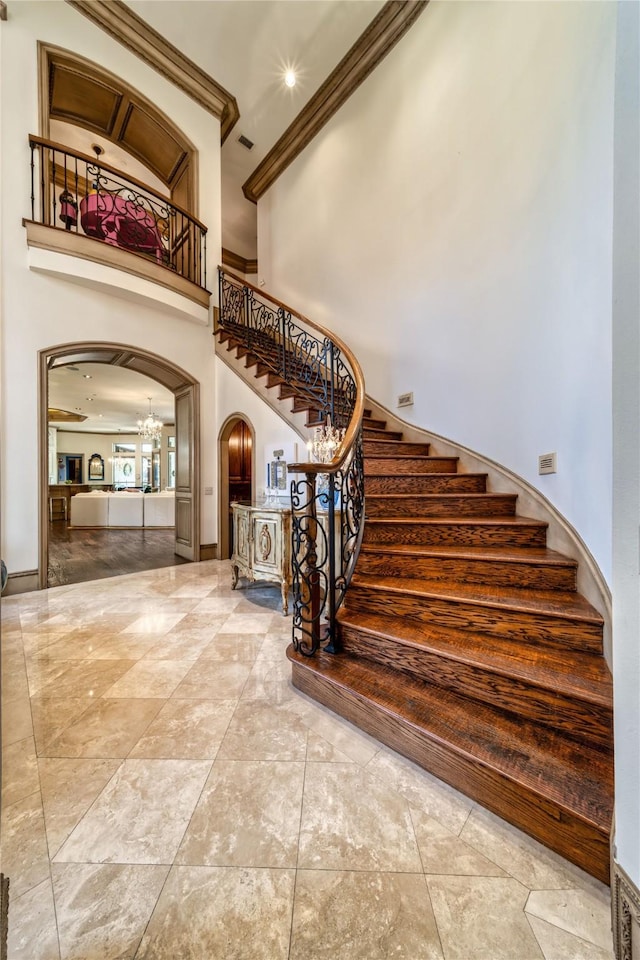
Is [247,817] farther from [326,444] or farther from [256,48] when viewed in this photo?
[256,48]

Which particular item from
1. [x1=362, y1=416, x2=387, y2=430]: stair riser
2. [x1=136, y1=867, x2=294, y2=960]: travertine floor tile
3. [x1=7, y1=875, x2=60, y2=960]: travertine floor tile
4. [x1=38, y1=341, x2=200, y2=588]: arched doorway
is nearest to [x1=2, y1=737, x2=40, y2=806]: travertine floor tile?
[x1=7, y1=875, x2=60, y2=960]: travertine floor tile

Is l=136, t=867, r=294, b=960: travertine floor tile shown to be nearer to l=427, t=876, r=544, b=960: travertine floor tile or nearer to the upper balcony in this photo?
l=427, t=876, r=544, b=960: travertine floor tile

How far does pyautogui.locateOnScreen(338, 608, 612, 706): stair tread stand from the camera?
4.81ft

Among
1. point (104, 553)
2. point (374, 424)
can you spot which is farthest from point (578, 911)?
point (104, 553)

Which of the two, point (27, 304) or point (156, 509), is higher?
point (27, 304)

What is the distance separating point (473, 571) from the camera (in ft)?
7.54

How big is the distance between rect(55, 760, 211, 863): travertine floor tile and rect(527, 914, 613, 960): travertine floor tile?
1092 millimetres

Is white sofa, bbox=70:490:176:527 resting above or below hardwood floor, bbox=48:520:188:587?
above

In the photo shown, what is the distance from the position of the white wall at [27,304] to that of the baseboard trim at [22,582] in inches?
2.2

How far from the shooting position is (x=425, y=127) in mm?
4258

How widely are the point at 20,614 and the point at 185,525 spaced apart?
235 centimetres

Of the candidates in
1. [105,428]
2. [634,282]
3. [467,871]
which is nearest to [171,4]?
[634,282]

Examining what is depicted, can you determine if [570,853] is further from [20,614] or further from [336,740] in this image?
[20,614]

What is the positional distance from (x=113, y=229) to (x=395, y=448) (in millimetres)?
4741
